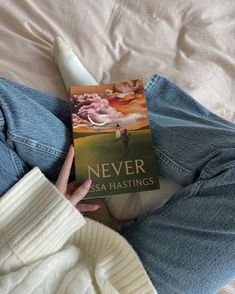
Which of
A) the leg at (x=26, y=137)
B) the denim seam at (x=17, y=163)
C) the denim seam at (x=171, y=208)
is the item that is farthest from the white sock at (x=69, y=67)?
the denim seam at (x=171, y=208)

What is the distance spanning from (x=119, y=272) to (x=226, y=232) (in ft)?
0.65

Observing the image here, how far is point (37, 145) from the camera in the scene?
0.79m

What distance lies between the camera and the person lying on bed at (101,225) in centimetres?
69

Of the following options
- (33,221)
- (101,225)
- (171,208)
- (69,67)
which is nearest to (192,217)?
(171,208)

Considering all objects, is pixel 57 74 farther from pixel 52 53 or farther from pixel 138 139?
pixel 138 139

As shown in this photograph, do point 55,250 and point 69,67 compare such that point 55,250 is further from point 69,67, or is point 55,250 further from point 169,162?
point 69,67

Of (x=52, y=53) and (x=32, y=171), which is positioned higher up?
(x=52, y=53)

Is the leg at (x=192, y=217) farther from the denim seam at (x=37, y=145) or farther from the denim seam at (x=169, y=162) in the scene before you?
the denim seam at (x=37, y=145)

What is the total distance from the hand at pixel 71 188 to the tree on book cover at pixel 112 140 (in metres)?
0.01

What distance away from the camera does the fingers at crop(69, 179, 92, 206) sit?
2.56ft

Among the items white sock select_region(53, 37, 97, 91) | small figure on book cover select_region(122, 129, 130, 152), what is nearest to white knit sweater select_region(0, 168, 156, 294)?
small figure on book cover select_region(122, 129, 130, 152)

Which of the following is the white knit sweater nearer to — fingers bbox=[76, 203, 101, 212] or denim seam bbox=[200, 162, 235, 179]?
fingers bbox=[76, 203, 101, 212]

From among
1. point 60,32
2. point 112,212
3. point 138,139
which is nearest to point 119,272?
point 112,212

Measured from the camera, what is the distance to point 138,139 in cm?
83
